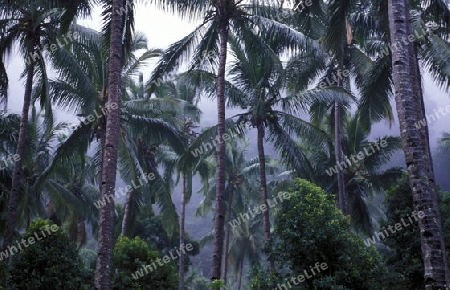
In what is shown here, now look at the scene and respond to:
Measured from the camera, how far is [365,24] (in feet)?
63.3

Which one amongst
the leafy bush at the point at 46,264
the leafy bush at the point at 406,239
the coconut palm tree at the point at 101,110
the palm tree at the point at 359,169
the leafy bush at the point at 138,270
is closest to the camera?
the leafy bush at the point at 46,264

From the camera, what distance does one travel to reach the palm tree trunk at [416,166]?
6.88 meters

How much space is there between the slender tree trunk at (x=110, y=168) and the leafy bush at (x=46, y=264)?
3199mm

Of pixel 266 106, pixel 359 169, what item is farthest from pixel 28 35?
pixel 359 169

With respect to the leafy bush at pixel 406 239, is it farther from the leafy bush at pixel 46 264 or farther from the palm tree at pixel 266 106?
the leafy bush at pixel 46 264

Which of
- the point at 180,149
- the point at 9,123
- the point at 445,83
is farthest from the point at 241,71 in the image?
the point at 9,123

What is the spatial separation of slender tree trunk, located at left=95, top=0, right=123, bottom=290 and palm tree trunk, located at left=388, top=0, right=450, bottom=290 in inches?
197

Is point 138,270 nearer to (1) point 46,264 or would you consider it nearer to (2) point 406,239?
(1) point 46,264

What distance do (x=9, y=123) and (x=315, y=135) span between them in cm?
1188

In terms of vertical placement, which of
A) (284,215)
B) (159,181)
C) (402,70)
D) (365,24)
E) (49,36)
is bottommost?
(284,215)

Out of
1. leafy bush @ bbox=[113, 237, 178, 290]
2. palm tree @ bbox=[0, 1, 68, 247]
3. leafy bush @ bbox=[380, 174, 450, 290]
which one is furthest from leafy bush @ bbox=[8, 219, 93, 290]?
leafy bush @ bbox=[380, 174, 450, 290]

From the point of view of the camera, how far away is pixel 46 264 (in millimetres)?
11711

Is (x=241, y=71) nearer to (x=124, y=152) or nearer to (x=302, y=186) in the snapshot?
(x=124, y=152)

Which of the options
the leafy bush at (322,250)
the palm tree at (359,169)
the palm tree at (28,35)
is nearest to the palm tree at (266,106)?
the palm tree at (359,169)
